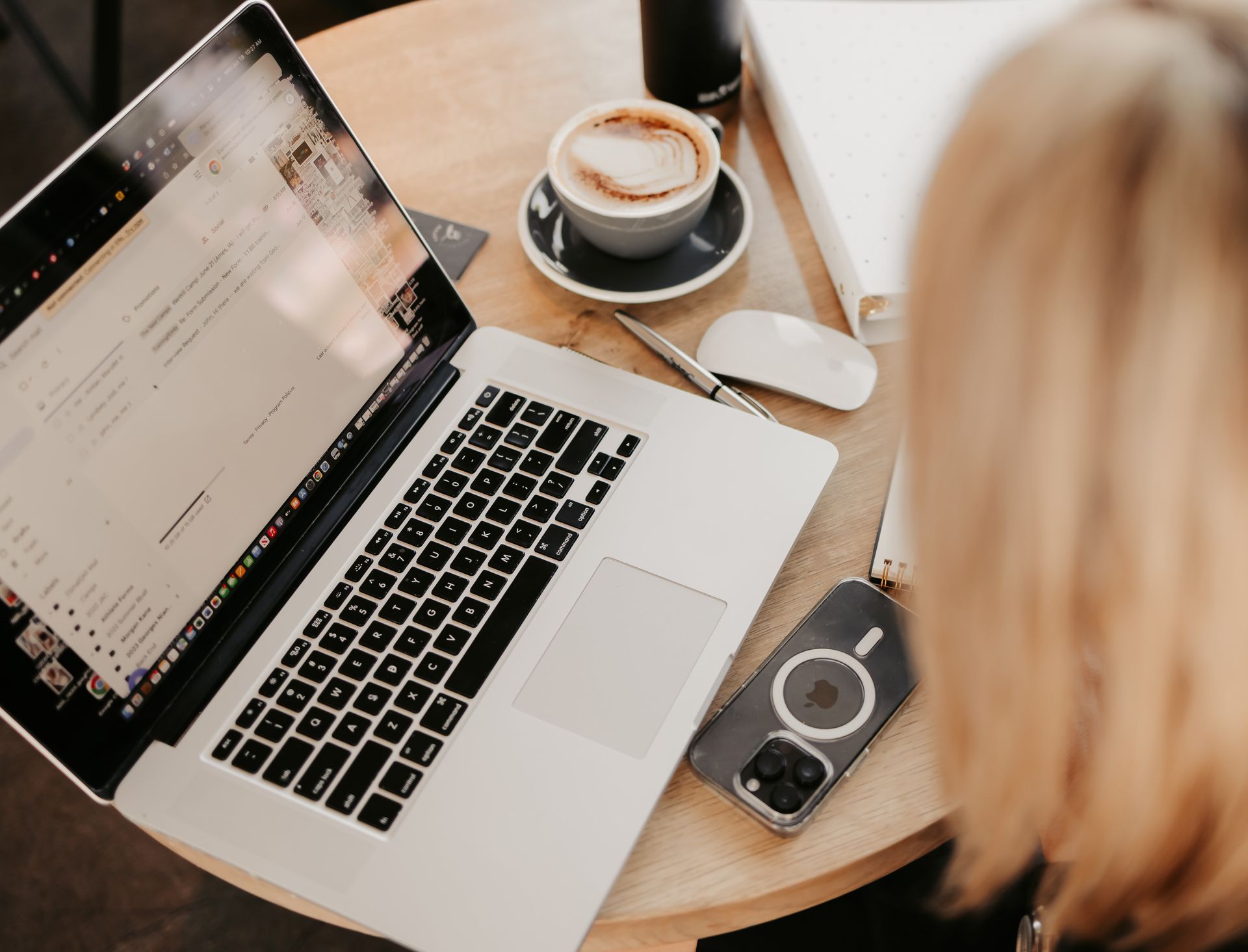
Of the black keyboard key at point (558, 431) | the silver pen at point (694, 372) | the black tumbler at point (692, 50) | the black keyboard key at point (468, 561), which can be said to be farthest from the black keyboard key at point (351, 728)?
the black tumbler at point (692, 50)

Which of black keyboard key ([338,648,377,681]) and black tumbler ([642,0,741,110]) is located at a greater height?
black tumbler ([642,0,741,110])

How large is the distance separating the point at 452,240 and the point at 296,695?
0.40 meters

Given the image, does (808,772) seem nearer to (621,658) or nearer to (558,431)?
(621,658)

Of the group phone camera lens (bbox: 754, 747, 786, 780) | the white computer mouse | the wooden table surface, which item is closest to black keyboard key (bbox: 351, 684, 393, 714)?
the wooden table surface

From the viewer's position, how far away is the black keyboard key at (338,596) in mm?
565

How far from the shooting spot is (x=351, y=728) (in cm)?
52

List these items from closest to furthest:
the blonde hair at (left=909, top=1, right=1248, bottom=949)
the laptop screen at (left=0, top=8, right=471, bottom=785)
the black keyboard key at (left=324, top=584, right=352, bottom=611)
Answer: the blonde hair at (left=909, top=1, right=1248, bottom=949), the laptop screen at (left=0, top=8, right=471, bottom=785), the black keyboard key at (left=324, top=584, right=352, bottom=611)

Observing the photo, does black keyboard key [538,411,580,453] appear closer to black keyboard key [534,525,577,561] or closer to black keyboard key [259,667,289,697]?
black keyboard key [534,525,577,561]

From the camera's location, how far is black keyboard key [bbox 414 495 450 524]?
60 centimetres

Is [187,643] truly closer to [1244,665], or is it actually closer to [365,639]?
[365,639]

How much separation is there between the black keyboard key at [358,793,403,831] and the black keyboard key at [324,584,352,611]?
0.40 feet

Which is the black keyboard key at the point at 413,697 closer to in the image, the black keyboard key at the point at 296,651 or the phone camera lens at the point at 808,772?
the black keyboard key at the point at 296,651

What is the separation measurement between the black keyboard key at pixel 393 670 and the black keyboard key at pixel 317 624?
0.15 ft

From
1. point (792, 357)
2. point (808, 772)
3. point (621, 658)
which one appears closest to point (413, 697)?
point (621, 658)
